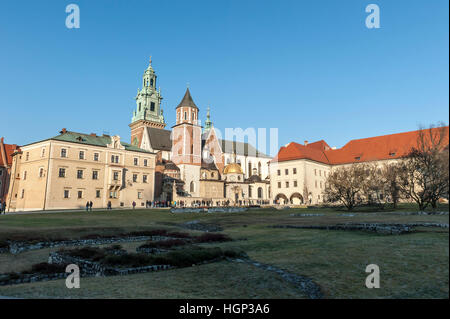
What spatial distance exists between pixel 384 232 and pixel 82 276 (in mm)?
14874

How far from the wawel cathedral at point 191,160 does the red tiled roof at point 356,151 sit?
14.1 metres

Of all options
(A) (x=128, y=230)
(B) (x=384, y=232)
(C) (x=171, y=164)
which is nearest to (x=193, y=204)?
(C) (x=171, y=164)

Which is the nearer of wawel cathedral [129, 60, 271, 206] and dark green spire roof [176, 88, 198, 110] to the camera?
wawel cathedral [129, 60, 271, 206]

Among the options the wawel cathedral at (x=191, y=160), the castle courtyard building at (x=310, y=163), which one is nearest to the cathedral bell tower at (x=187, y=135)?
the wawel cathedral at (x=191, y=160)

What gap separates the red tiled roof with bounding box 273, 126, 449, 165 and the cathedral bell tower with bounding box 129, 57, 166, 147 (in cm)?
4535

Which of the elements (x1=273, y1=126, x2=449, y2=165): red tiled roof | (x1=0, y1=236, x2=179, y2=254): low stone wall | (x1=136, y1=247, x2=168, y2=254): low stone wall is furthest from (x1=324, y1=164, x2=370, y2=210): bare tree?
(x1=273, y1=126, x2=449, y2=165): red tiled roof

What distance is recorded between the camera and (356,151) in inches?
3253

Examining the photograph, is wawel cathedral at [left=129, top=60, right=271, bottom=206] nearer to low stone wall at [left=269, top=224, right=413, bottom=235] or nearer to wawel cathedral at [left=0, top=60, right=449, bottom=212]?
wawel cathedral at [left=0, top=60, right=449, bottom=212]

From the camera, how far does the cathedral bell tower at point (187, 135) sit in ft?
277

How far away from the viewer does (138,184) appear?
211 ft

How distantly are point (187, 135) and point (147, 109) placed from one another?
28479mm

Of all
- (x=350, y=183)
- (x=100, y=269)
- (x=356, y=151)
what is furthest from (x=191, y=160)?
(x=100, y=269)

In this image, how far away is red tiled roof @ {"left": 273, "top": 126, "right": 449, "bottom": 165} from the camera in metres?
72.9
